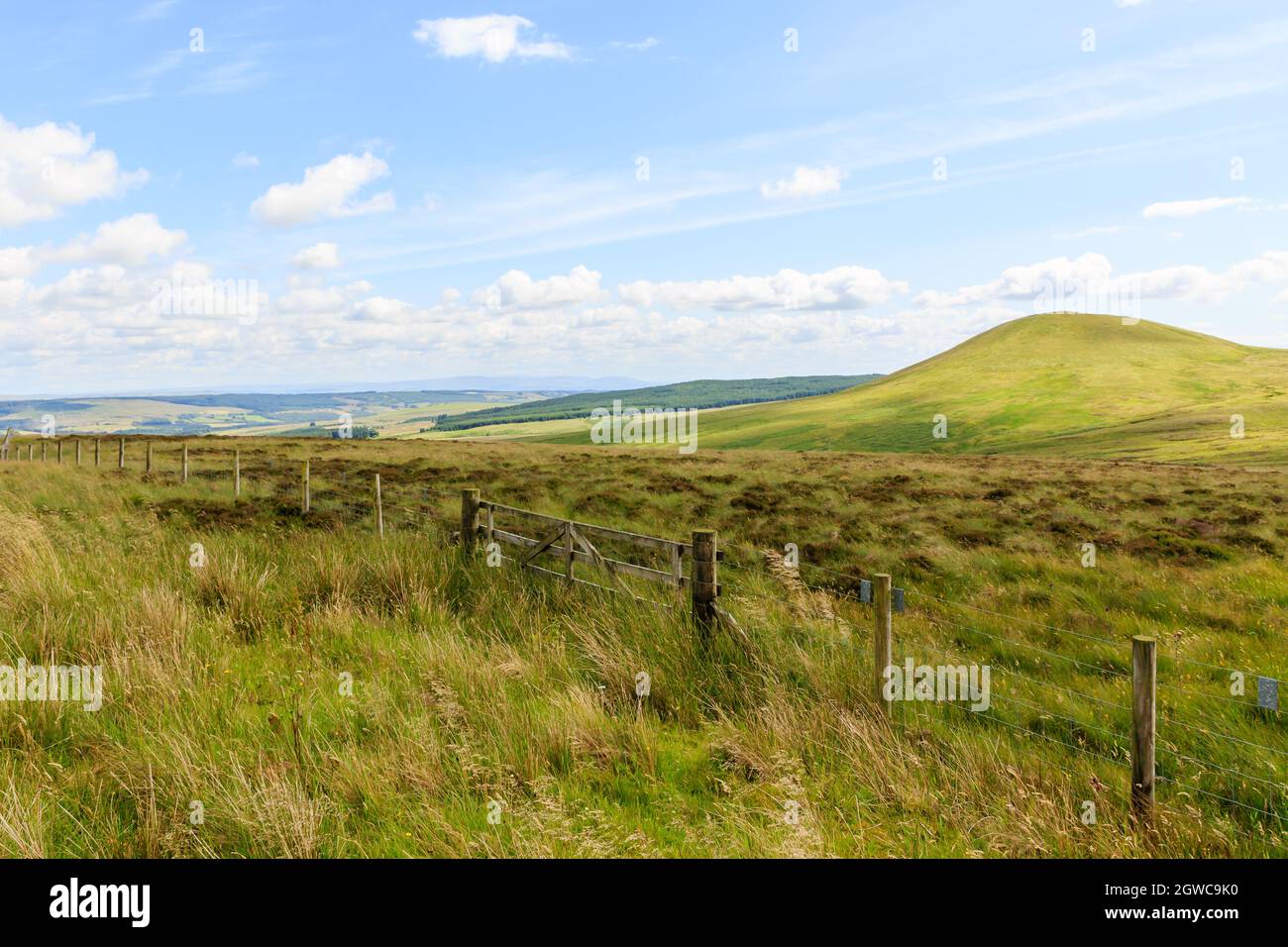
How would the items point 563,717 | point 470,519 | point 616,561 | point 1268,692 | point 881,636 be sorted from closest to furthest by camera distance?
point 1268,692
point 563,717
point 881,636
point 616,561
point 470,519

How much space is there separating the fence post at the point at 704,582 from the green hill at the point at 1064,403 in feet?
180

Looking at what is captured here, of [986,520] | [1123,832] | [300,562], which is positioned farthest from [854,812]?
[986,520]

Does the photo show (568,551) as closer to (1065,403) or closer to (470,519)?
(470,519)

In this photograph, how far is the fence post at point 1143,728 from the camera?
4508 millimetres

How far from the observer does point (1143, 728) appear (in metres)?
4.57

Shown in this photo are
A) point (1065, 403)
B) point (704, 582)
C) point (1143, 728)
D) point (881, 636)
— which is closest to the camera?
point (1143, 728)

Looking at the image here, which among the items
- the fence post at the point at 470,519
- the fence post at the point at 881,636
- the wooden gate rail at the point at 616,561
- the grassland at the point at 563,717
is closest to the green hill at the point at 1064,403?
the grassland at the point at 563,717

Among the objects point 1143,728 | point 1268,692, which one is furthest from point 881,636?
point 1268,692

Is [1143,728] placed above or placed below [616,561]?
below

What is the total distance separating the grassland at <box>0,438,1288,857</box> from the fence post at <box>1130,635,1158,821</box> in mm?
185

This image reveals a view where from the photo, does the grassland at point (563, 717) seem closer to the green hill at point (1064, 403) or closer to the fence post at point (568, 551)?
the fence post at point (568, 551)

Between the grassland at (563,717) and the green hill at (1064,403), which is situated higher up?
the green hill at (1064,403)

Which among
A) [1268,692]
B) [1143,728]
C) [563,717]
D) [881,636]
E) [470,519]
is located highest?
[470,519]

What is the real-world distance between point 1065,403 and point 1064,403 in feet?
0.41
